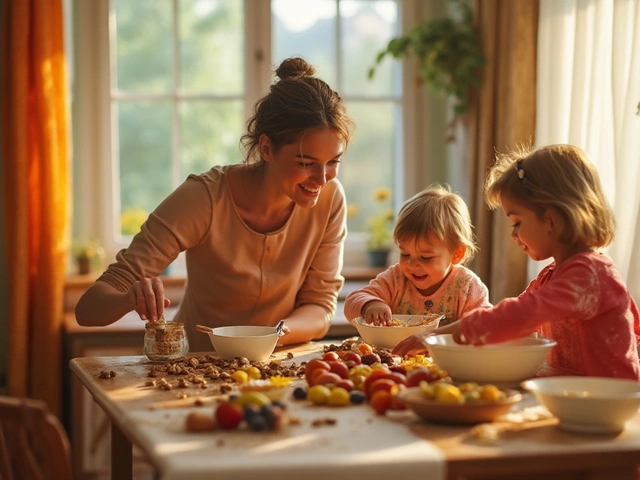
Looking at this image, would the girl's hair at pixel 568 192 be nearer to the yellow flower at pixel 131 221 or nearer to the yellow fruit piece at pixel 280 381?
the yellow fruit piece at pixel 280 381

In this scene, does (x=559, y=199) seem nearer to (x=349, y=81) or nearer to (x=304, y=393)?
(x=304, y=393)

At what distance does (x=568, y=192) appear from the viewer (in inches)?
69.2

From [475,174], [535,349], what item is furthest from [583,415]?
[475,174]

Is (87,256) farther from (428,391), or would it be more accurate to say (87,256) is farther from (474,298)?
(428,391)

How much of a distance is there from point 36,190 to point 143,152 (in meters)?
0.65

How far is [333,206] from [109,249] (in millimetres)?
1932

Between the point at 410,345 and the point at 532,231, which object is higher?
the point at 532,231

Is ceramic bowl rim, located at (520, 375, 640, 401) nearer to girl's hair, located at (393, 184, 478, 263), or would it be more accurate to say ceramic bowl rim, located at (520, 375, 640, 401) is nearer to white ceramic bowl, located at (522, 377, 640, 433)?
white ceramic bowl, located at (522, 377, 640, 433)

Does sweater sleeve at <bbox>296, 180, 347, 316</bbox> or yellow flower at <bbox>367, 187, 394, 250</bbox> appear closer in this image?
sweater sleeve at <bbox>296, 180, 347, 316</bbox>

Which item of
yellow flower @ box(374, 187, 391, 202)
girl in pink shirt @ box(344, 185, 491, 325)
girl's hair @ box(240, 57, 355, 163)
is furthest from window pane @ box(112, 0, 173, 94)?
girl in pink shirt @ box(344, 185, 491, 325)

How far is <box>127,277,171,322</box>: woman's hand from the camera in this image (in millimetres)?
1866

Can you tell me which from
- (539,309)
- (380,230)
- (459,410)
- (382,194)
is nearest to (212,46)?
(382,194)

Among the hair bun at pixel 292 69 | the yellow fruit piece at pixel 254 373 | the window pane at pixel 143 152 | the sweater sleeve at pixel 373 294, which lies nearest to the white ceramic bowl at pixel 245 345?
the yellow fruit piece at pixel 254 373

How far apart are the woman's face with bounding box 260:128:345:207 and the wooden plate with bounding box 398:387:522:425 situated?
92cm
